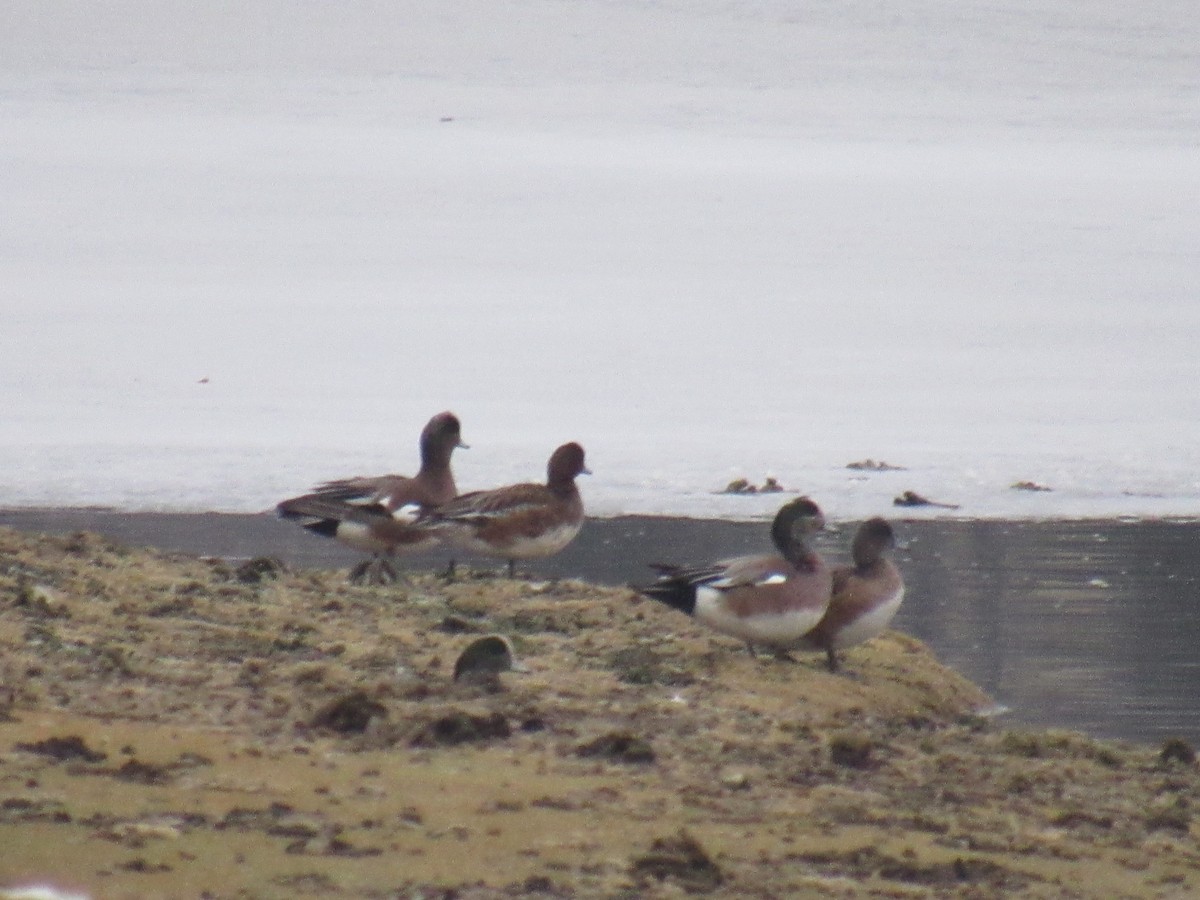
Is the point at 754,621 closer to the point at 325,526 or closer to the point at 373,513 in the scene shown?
the point at 373,513

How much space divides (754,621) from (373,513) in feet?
6.82

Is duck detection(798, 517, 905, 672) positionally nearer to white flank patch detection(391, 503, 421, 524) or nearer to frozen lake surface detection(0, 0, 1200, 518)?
white flank patch detection(391, 503, 421, 524)

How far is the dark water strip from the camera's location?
675 cm

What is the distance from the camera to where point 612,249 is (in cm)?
→ 1902

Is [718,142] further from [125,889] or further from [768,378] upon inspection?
[125,889]

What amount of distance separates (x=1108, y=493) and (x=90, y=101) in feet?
52.7

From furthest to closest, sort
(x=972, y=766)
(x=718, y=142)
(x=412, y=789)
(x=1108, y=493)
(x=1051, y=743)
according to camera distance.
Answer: (x=718, y=142) → (x=1108, y=493) → (x=1051, y=743) → (x=972, y=766) → (x=412, y=789)

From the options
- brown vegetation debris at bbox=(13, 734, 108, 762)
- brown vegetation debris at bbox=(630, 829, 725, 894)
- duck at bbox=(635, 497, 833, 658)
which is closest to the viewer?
brown vegetation debris at bbox=(630, 829, 725, 894)

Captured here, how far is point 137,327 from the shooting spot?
16.1 m

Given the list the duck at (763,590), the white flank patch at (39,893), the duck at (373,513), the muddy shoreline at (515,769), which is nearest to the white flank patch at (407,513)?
the duck at (373,513)

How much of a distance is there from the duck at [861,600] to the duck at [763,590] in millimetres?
90

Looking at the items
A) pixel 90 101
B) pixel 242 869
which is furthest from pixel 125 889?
pixel 90 101

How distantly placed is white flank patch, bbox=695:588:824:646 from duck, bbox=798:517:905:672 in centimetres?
13

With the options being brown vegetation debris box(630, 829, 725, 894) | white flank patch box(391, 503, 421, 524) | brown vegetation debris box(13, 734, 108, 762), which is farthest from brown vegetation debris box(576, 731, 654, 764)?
white flank patch box(391, 503, 421, 524)
